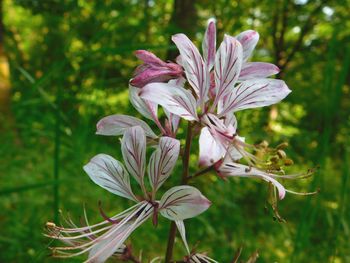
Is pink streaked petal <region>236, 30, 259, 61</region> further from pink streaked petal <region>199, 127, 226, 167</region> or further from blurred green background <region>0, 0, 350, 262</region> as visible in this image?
blurred green background <region>0, 0, 350, 262</region>

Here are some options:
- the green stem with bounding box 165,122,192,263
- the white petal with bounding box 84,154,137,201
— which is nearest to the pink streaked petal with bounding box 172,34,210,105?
the green stem with bounding box 165,122,192,263

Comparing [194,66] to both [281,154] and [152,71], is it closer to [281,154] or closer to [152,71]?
[152,71]

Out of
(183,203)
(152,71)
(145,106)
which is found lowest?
(183,203)

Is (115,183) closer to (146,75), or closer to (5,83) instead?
(146,75)

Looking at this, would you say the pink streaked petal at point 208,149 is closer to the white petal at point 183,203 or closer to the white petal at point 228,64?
the white petal at point 183,203

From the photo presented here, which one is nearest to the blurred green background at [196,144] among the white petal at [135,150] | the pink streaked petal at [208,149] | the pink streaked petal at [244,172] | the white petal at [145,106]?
the white petal at [145,106]

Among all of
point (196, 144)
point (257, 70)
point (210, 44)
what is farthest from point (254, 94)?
point (196, 144)

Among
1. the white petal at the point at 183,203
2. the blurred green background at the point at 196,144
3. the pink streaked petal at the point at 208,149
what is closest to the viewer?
the pink streaked petal at the point at 208,149
